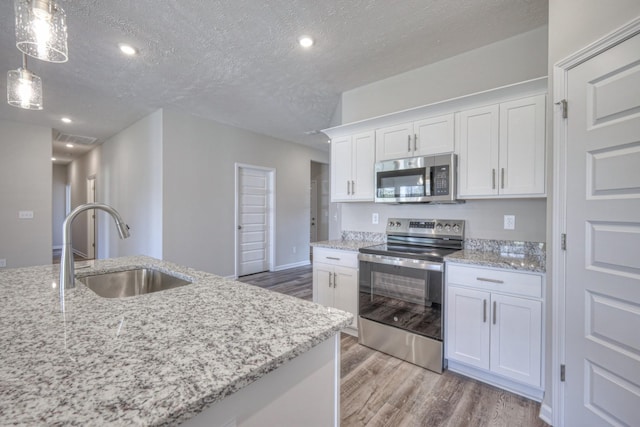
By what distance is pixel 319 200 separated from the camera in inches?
300

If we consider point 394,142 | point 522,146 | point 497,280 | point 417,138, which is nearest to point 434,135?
point 417,138

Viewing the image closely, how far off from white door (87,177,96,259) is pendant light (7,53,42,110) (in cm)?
576

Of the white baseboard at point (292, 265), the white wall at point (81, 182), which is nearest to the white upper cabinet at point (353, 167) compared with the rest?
the white baseboard at point (292, 265)

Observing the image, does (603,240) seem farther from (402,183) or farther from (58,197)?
(58,197)

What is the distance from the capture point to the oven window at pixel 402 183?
2.63 meters

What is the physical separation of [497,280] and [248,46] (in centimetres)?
276

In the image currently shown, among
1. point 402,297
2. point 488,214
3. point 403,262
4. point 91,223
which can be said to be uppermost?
point 488,214

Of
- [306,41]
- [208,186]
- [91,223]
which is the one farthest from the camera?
[91,223]

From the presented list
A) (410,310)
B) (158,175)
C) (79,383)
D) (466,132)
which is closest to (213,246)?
(158,175)

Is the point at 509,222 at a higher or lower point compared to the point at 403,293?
higher

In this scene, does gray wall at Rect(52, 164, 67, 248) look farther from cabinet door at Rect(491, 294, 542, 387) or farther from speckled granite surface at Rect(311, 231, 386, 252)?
cabinet door at Rect(491, 294, 542, 387)

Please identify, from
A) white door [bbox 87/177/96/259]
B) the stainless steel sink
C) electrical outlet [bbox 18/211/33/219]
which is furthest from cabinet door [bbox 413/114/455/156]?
white door [bbox 87/177/96/259]

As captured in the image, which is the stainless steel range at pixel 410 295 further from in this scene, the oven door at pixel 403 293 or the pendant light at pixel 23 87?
the pendant light at pixel 23 87

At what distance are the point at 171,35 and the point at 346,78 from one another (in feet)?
5.65
